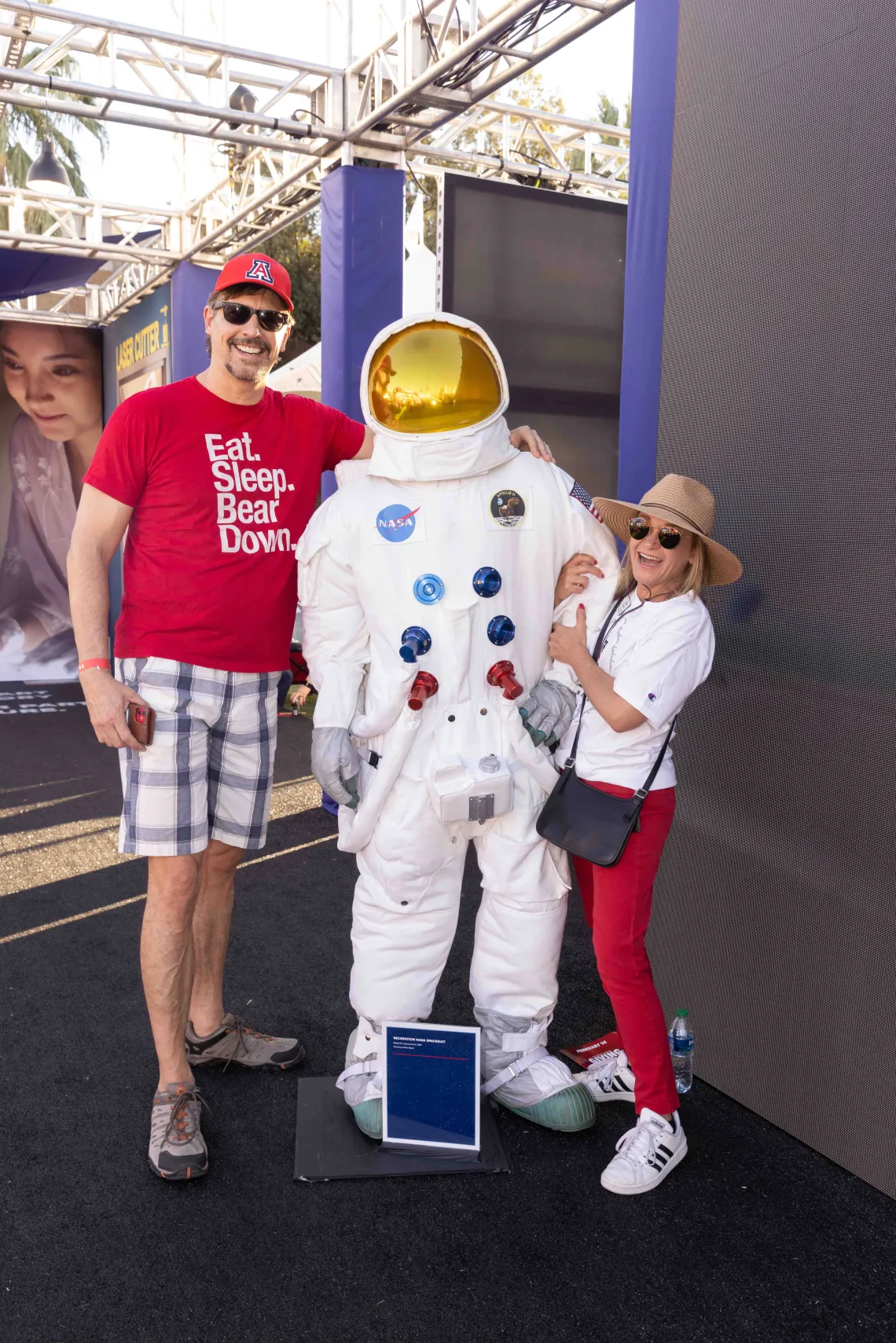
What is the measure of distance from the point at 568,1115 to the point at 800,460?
1.51 m

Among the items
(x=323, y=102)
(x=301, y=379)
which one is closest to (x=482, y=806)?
(x=323, y=102)

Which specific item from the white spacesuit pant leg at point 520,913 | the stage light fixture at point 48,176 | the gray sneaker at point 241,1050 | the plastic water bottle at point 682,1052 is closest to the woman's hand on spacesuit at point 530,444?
the white spacesuit pant leg at point 520,913

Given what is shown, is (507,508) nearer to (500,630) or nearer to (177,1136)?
(500,630)

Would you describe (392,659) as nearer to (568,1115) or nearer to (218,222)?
(568,1115)

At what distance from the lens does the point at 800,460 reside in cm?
218

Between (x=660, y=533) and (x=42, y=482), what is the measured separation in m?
9.17

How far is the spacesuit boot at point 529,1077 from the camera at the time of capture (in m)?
2.26

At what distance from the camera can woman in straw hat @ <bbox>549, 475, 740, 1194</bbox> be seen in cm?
195

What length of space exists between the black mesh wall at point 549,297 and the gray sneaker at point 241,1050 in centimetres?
370

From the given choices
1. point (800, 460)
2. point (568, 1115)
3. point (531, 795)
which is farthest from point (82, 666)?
point (800, 460)

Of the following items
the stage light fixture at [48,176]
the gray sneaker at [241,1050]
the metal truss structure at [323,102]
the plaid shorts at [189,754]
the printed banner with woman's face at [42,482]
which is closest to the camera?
the plaid shorts at [189,754]

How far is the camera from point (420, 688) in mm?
2059

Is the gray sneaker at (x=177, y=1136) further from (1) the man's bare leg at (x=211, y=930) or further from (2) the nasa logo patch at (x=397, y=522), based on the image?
(2) the nasa logo patch at (x=397, y=522)

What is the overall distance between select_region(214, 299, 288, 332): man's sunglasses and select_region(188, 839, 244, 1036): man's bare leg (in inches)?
45.5
